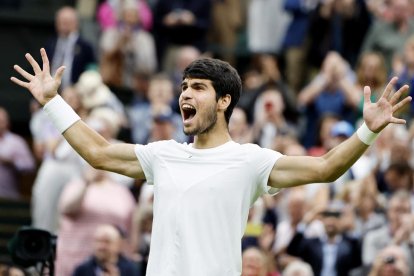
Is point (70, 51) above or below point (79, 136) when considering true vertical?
above

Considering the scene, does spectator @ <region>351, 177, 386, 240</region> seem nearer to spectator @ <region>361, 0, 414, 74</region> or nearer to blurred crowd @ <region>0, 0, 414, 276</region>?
blurred crowd @ <region>0, 0, 414, 276</region>

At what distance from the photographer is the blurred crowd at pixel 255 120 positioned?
44.5 feet

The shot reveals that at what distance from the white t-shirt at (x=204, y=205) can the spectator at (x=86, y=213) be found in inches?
219

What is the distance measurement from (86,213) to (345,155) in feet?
20.8

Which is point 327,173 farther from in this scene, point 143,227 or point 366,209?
point 143,227

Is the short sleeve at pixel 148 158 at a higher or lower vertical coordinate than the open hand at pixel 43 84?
lower

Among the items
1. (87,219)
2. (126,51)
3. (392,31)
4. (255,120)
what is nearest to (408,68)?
(392,31)

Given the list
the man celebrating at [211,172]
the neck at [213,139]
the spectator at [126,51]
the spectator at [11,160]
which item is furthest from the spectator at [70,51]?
the neck at [213,139]

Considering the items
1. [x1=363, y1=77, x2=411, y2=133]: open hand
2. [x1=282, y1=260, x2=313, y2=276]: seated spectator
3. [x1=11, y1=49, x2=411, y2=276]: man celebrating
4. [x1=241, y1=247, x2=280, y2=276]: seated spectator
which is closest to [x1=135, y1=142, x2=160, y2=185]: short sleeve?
[x1=11, y1=49, x2=411, y2=276]: man celebrating

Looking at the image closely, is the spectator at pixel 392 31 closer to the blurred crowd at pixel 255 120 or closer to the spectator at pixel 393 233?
the blurred crowd at pixel 255 120

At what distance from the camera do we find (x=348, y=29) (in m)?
18.0

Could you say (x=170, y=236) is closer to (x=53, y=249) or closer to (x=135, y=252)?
(x=53, y=249)

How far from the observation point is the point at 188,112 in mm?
8469

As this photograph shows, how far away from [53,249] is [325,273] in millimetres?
3950
